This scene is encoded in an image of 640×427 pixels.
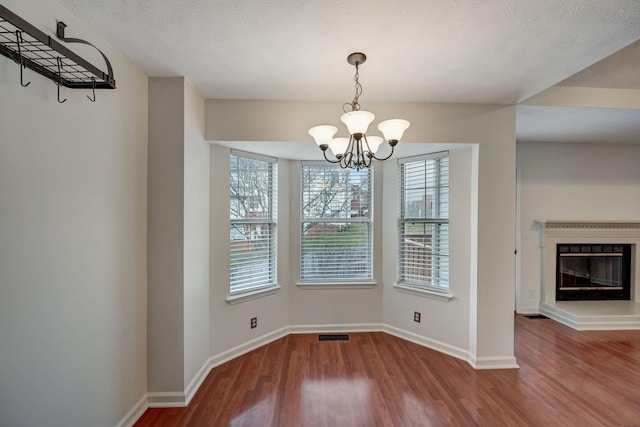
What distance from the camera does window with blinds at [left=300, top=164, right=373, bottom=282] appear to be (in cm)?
352

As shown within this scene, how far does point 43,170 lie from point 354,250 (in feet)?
9.49

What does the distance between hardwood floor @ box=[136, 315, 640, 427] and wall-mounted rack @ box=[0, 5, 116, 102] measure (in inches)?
88.1

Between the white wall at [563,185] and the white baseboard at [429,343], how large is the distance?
1.93 meters

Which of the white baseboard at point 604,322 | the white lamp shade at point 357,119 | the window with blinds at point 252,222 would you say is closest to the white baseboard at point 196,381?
the window with blinds at point 252,222

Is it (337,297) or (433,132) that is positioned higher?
(433,132)

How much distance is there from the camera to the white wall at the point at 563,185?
163 inches

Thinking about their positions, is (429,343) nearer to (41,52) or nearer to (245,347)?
(245,347)

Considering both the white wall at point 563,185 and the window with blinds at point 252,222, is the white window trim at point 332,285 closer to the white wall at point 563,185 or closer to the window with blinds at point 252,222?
the window with blinds at point 252,222

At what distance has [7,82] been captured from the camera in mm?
1208

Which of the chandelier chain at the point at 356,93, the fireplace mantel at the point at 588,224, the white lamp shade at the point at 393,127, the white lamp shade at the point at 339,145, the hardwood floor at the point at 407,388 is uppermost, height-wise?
the chandelier chain at the point at 356,93

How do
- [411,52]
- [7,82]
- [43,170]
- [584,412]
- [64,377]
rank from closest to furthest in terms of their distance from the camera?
[7,82] < [43,170] < [64,377] < [411,52] < [584,412]

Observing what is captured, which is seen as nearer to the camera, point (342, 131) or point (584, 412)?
point (584, 412)

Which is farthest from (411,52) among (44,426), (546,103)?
(44,426)

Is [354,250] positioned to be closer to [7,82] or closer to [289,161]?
[289,161]
